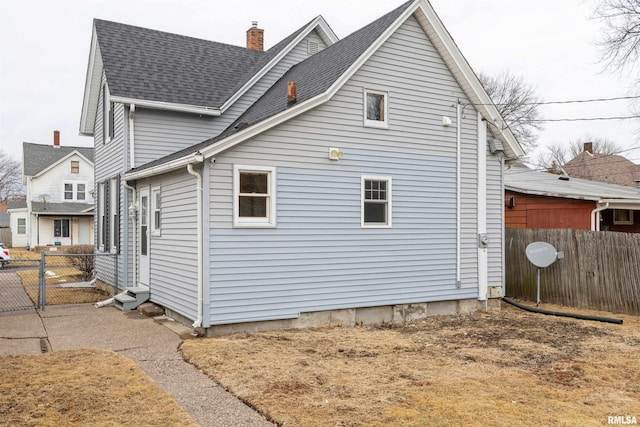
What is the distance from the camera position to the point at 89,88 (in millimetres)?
14898

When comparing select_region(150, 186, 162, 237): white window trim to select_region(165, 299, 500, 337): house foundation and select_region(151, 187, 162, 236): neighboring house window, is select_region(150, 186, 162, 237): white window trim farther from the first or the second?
select_region(165, 299, 500, 337): house foundation

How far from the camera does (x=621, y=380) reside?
21.2ft

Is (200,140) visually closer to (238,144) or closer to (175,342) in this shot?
(238,144)

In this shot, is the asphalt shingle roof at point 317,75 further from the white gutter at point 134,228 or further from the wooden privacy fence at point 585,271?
the wooden privacy fence at point 585,271

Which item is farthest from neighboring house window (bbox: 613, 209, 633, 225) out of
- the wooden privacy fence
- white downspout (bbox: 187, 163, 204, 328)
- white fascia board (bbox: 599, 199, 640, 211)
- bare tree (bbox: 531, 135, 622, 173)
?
bare tree (bbox: 531, 135, 622, 173)

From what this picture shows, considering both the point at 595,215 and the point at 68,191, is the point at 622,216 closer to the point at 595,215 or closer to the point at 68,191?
the point at 595,215

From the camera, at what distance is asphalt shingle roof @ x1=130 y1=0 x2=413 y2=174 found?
397 inches

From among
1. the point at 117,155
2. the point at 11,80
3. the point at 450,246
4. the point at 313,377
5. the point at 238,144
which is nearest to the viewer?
the point at 313,377

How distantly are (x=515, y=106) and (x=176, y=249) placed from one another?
33087 millimetres

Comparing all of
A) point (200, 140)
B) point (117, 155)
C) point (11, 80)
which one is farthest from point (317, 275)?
point (11, 80)

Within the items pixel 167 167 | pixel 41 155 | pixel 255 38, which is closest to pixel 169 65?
pixel 255 38

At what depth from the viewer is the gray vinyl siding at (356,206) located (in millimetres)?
8984

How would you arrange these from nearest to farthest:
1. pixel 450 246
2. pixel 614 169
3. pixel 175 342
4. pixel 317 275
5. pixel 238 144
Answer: pixel 175 342 < pixel 238 144 < pixel 317 275 < pixel 450 246 < pixel 614 169

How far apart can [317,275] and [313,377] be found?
3.46 metres
